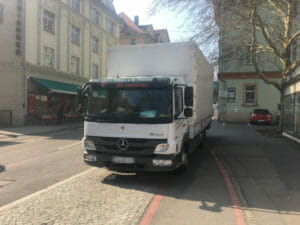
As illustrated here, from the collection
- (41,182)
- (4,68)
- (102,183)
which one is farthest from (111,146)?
(4,68)

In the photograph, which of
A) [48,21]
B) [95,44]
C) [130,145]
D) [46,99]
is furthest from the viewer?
[95,44]

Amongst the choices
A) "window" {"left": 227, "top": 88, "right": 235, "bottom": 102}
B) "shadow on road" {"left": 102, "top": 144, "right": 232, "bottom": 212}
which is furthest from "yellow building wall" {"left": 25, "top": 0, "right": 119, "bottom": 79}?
"shadow on road" {"left": 102, "top": 144, "right": 232, "bottom": 212}

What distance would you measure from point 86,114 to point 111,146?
0.98 metres

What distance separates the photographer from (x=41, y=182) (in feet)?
20.4

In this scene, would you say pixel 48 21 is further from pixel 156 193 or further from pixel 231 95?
pixel 156 193

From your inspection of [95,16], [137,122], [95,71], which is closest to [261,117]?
[95,71]

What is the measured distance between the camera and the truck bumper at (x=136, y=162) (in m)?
5.65

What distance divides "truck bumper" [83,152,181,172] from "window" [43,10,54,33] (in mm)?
21286

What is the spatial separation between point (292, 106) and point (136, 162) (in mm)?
12337

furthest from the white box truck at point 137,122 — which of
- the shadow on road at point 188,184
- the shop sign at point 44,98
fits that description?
the shop sign at point 44,98

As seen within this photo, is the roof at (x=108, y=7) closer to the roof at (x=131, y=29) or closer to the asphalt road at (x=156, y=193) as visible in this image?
the roof at (x=131, y=29)

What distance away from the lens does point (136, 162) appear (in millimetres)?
5723

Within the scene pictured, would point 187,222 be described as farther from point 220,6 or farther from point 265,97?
point 265,97

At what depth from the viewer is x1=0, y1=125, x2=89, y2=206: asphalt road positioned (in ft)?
19.0
